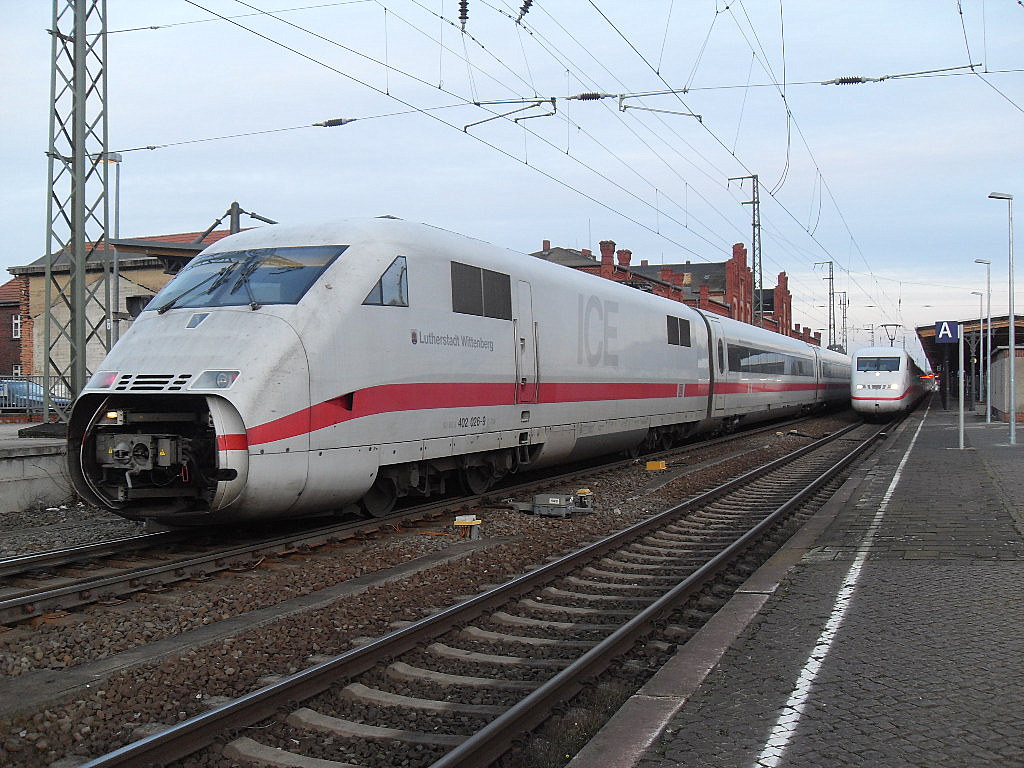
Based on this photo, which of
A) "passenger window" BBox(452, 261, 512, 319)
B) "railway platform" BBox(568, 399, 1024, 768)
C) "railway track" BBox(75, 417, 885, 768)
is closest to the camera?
"railway platform" BBox(568, 399, 1024, 768)

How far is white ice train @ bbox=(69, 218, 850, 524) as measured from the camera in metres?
8.01

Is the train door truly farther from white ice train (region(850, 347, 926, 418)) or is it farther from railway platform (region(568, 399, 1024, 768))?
white ice train (region(850, 347, 926, 418))

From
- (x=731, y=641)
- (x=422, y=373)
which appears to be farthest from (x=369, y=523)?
(x=731, y=641)

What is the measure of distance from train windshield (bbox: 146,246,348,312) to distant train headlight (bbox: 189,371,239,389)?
99 cm

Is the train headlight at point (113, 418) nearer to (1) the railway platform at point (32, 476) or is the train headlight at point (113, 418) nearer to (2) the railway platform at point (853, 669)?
(1) the railway platform at point (32, 476)

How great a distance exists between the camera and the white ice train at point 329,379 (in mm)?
8008

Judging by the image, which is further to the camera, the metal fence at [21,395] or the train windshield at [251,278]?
the metal fence at [21,395]

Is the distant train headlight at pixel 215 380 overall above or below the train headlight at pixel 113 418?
above

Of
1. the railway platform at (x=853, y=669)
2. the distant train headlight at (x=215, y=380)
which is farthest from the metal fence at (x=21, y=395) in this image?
the railway platform at (x=853, y=669)

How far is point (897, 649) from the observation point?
17.7ft

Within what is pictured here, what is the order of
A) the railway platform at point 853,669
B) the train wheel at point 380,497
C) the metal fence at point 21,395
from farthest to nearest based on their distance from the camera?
the metal fence at point 21,395, the train wheel at point 380,497, the railway platform at point 853,669

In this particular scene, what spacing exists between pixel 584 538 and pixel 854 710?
17.5ft

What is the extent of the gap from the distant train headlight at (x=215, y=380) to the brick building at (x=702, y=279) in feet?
106

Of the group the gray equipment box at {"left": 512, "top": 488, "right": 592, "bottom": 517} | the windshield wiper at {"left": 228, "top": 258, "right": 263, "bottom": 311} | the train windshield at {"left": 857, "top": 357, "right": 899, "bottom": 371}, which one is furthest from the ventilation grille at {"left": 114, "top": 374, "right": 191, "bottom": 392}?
the train windshield at {"left": 857, "top": 357, "right": 899, "bottom": 371}
